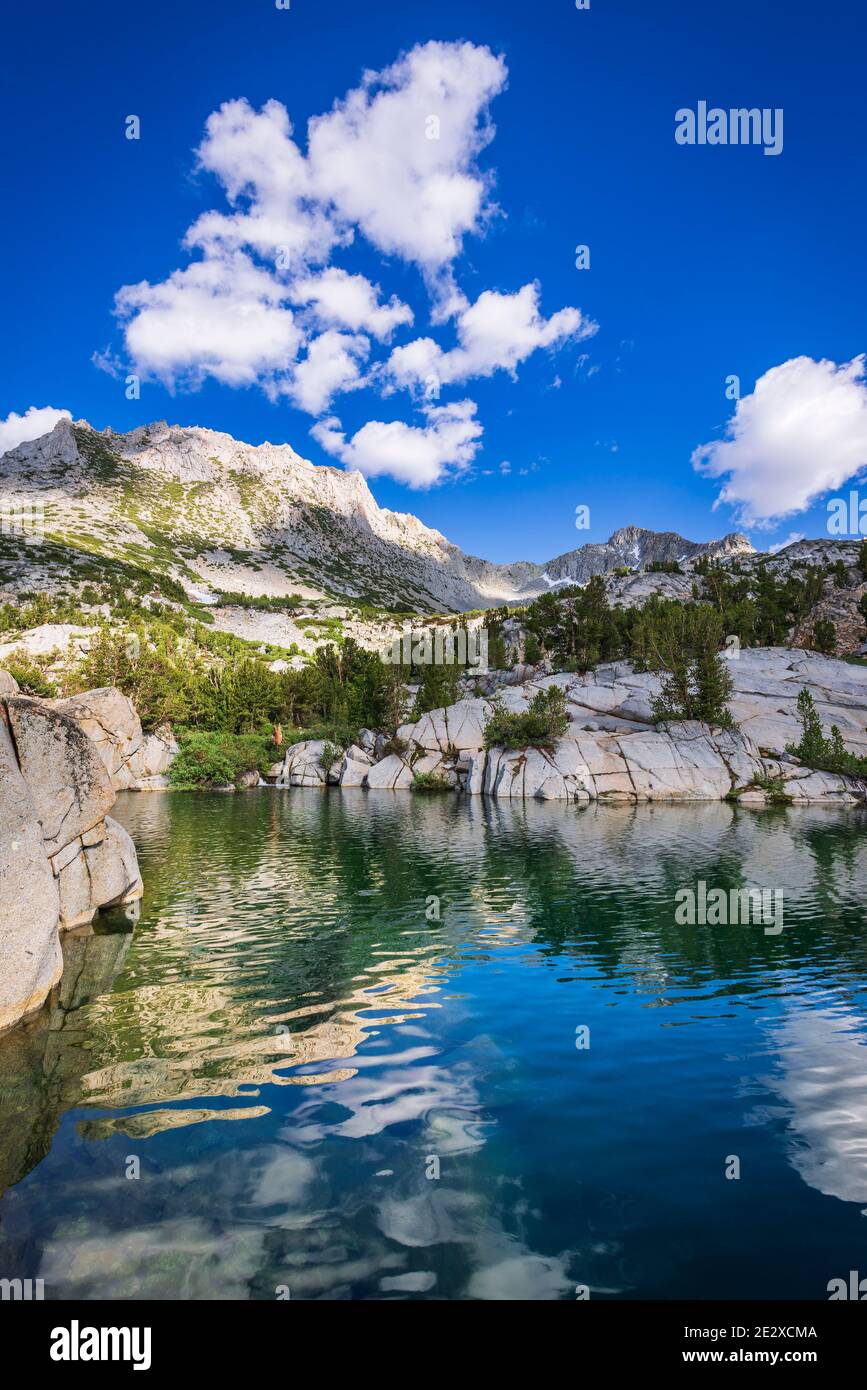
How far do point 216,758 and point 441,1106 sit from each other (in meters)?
71.3

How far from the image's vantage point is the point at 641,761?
60562 millimetres

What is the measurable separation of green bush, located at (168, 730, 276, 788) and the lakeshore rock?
55.3 metres

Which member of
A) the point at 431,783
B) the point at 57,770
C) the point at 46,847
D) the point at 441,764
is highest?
the point at 57,770

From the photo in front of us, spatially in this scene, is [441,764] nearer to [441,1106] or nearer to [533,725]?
[533,725]

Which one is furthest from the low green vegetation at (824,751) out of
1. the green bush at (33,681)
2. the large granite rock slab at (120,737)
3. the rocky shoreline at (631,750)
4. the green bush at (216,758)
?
the green bush at (33,681)

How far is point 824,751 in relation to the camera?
59.0 meters

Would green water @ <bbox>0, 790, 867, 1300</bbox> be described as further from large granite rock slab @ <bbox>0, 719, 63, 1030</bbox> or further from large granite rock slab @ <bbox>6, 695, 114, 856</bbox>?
large granite rock slab @ <bbox>6, 695, 114, 856</bbox>

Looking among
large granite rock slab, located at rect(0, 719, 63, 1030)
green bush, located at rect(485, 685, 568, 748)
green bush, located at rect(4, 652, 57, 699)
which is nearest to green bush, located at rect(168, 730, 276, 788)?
green bush, located at rect(4, 652, 57, 699)

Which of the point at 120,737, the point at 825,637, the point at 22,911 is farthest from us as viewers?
the point at 825,637

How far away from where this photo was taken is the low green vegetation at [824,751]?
58094 mm

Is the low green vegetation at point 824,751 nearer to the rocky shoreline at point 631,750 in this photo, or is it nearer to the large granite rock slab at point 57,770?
the rocky shoreline at point 631,750

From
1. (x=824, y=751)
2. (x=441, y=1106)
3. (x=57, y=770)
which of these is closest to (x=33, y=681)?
(x=57, y=770)
